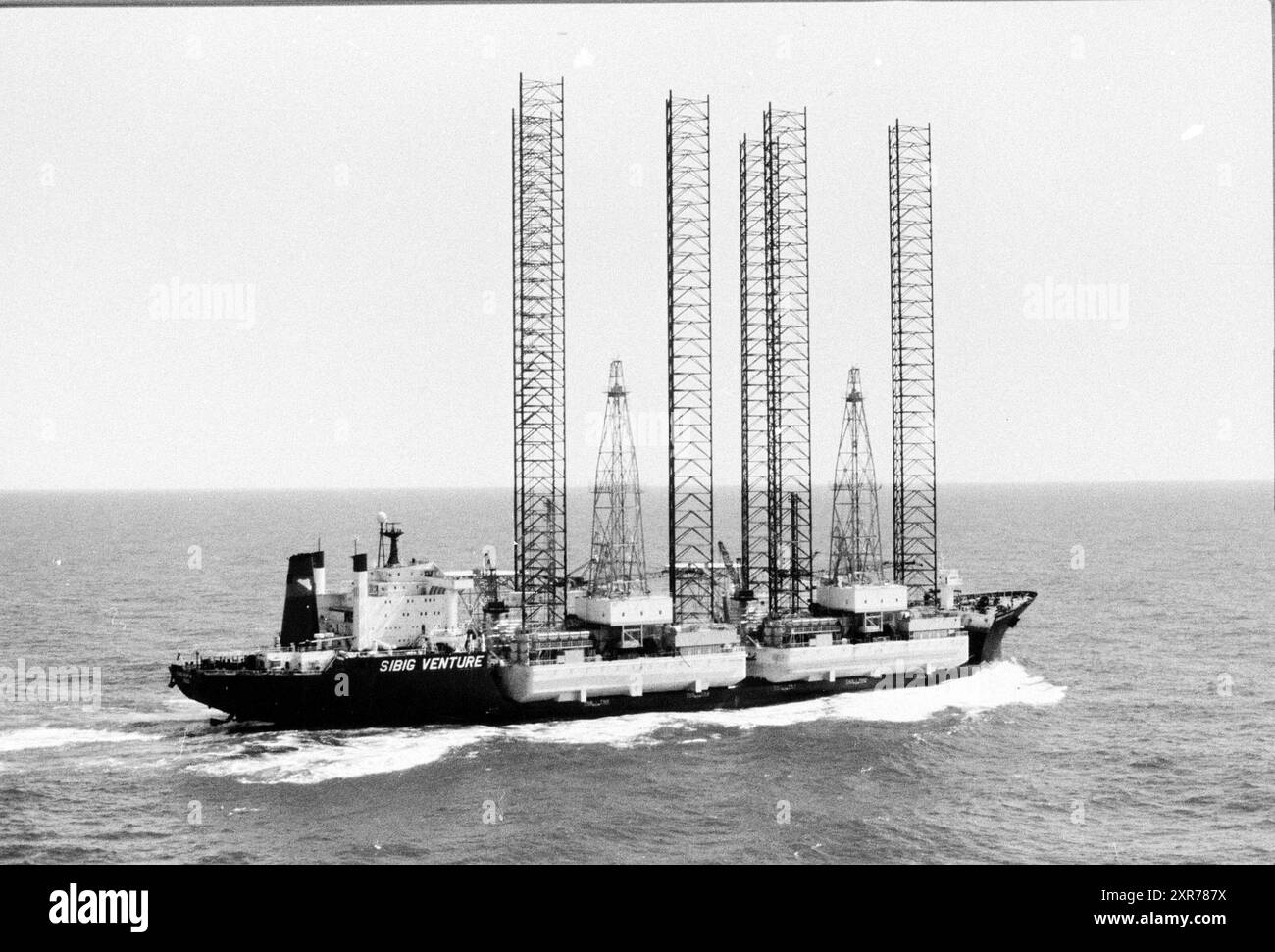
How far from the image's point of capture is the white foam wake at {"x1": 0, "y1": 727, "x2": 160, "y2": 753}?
31.2 metres

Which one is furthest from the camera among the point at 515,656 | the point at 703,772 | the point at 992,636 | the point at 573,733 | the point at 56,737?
the point at 992,636

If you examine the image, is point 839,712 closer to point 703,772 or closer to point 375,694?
point 703,772

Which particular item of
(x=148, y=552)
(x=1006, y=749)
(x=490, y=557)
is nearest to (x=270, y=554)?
(x=148, y=552)

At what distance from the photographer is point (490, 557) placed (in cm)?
3750

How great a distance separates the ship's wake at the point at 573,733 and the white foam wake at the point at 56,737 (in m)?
2.86

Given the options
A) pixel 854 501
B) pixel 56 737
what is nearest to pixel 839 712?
pixel 854 501

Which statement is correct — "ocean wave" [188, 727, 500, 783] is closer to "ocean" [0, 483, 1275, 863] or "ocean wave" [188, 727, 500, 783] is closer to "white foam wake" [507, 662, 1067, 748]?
"ocean" [0, 483, 1275, 863]

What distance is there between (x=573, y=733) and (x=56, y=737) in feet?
44.6

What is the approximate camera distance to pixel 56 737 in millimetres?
32094

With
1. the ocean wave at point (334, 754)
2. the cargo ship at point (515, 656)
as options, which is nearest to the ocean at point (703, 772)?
the ocean wave at point (334, 754)
